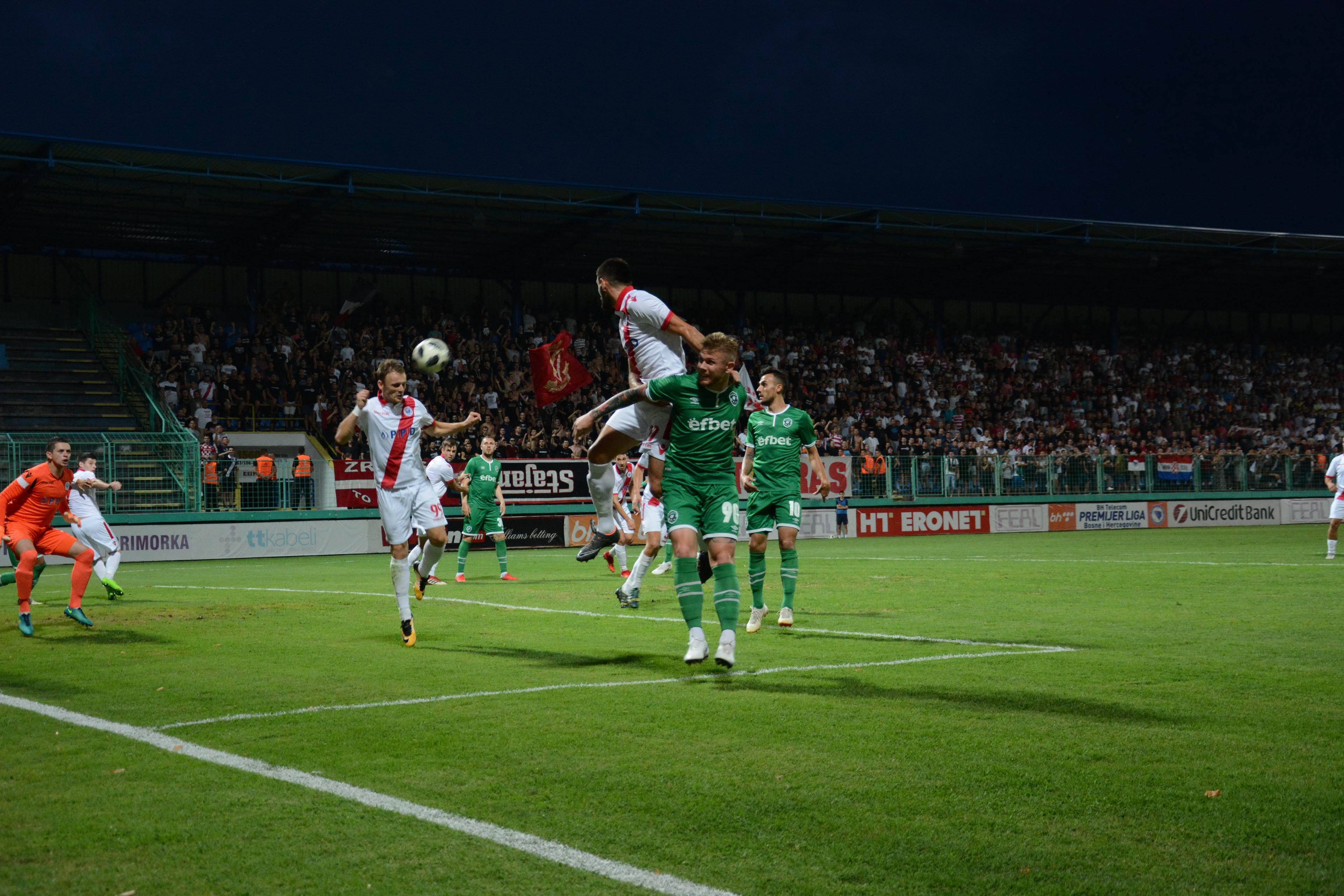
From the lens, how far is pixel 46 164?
30.3 meters

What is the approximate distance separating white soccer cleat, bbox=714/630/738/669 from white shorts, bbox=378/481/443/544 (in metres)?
3.72

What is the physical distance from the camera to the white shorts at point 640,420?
8312 mm

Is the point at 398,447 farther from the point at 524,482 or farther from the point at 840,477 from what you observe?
the point at 840,477

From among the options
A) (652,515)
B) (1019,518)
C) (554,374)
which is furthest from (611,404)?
(1019,518)

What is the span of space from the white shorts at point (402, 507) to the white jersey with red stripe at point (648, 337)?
8.88 feet

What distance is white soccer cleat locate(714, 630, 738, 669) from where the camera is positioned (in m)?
7.72

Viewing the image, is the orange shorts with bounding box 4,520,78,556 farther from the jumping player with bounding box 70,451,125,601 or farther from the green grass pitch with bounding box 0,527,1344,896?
the jumping player with bounding box 70,451,125,601

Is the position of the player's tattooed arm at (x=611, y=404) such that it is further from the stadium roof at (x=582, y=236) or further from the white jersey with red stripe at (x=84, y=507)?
the stadium roof at (x=582, y=236)

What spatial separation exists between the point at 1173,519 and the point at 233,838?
121ft

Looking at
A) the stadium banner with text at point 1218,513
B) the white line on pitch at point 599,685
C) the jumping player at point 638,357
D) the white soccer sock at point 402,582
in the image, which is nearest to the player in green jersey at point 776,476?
the jumping player at point 638,357

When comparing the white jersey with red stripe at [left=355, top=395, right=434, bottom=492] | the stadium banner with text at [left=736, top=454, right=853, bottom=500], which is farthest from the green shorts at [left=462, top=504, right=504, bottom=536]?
the stadium banner with text at [left=736, top=454, right=853, bottom=500]

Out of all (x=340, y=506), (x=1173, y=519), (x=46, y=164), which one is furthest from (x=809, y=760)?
(x=1173, y=519)

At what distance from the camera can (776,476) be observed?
11719 mm

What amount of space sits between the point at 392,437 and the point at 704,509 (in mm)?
3801
